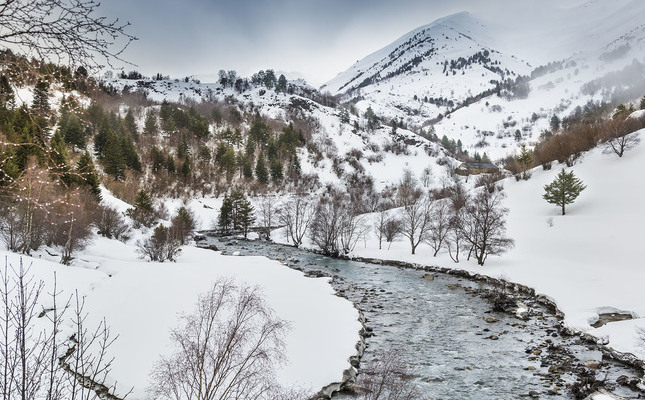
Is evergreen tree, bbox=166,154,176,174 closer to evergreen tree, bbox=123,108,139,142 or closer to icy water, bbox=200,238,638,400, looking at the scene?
evergreen tree, bbox=123,108,139,142

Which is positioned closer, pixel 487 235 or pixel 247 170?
pixel 487 235

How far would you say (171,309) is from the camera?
1506cm

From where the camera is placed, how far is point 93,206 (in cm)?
3114

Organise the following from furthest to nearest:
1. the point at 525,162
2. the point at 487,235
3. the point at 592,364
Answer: the point at 525,162, the point at 487,235, the point at 592,364

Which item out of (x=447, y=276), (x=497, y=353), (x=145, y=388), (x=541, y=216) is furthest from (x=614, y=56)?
(x=145, y=388)

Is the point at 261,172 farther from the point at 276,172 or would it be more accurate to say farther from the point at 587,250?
the point at 587,250

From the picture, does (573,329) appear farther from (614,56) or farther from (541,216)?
(614,56)

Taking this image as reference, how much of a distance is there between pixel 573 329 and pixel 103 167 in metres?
78.6

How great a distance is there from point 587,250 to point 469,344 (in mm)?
18392

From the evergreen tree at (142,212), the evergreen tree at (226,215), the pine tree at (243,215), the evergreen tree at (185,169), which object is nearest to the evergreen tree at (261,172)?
the evergreen tree at (185,169)

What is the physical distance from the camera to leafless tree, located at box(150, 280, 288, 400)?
336 inches

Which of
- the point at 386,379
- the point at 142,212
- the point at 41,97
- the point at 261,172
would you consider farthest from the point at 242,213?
the point at 41,97

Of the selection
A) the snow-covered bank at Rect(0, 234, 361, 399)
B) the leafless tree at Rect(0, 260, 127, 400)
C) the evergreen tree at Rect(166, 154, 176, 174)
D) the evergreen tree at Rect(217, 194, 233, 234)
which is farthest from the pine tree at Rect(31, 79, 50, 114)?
the evergreen tree at Rect(166, 154, 176, 174)

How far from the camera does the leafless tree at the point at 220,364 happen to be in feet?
28.0
